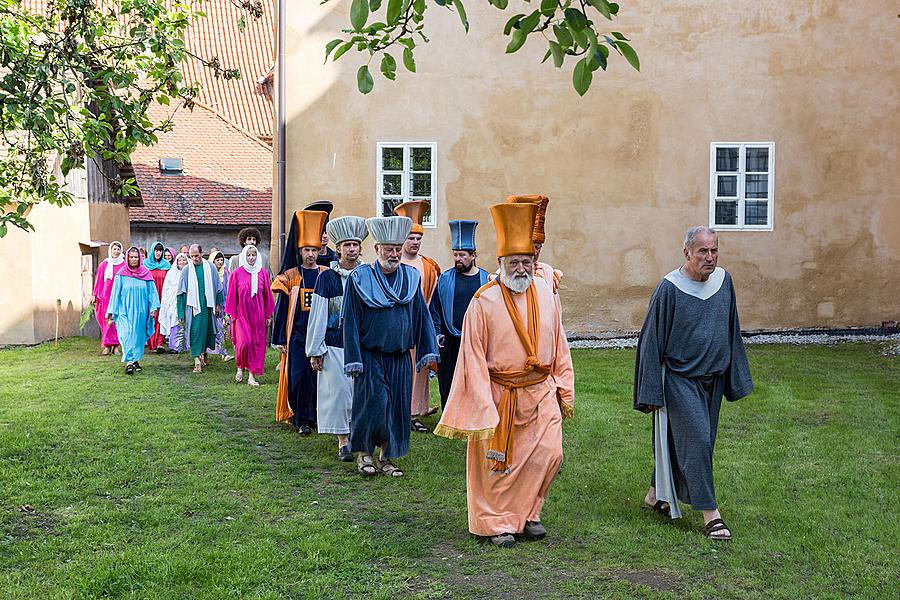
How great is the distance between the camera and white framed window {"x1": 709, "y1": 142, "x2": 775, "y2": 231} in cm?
1973

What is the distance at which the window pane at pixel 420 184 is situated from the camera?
65.4 ft

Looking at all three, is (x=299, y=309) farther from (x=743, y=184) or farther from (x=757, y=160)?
(x=757, y=160)

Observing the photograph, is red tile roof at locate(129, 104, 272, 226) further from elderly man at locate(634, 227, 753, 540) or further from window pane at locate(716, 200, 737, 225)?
elderly man at locate(634, 227, 753, 540)

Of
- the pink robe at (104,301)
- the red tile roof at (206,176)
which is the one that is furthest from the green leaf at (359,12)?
the red tile roof at (206,176)

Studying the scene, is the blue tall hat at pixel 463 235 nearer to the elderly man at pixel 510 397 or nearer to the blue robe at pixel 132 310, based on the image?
the elderly man at pixel 510 397

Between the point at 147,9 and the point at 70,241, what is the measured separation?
54.4ft

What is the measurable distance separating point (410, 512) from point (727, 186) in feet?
44.3

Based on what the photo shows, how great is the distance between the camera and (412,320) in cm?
905

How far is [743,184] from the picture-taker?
65.0 feet

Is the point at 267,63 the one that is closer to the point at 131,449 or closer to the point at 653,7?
the point at 653,7

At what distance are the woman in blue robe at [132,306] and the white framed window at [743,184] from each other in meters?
9.58

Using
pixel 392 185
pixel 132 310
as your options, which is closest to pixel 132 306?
pixel 132 310

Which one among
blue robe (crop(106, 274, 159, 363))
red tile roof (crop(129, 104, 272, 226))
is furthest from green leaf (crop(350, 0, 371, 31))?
red tile roof (crop(129, 104, 272, 226))

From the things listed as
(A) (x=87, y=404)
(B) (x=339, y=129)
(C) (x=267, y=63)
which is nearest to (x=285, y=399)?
(A) (x=87, y=404)
